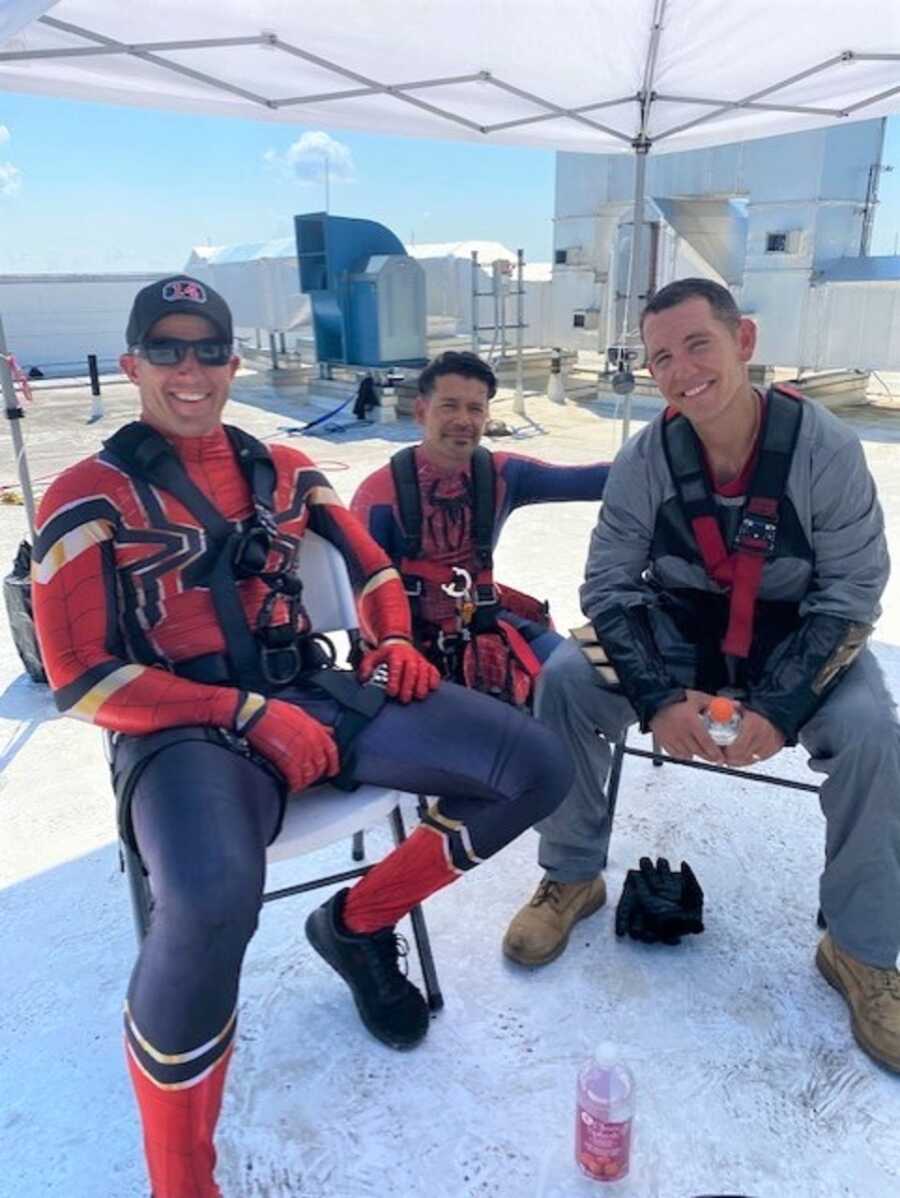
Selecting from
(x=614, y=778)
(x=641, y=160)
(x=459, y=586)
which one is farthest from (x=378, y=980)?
(x=641, y=160)

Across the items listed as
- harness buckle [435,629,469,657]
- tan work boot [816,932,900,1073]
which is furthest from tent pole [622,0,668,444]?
tan work boot [816,932,900,1073]

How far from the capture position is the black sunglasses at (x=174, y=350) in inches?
72.4

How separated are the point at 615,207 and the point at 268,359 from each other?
23.9 ft

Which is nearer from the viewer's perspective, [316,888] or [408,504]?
[316,888]

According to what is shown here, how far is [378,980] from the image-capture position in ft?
5.99

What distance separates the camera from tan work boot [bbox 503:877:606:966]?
6.66 ft

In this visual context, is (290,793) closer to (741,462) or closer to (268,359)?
(741,462)

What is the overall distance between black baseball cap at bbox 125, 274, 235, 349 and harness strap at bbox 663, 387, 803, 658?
45.0 inches

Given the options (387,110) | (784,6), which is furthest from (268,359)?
(784,6)

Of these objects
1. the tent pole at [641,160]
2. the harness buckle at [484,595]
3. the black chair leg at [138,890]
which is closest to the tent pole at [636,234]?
the tent pole at [641,160]

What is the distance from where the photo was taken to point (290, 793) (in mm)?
1743

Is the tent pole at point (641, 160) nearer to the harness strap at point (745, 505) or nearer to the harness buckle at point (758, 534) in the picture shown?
the harness strap at point (745, 505)

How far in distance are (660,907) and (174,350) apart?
5.76ft

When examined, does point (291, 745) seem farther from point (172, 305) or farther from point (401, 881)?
point (172, 305)
